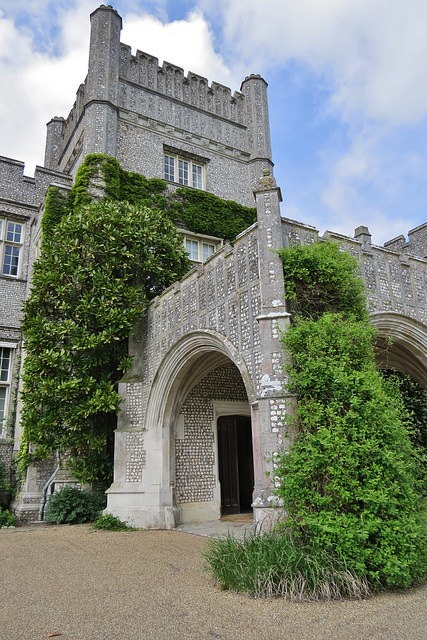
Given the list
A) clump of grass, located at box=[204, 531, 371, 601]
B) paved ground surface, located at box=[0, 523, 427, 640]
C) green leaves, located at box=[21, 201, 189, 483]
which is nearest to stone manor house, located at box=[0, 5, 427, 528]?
green leaves, located at box=[21, 201, 189, 483]

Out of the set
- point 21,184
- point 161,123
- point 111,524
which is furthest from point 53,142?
point 111,524

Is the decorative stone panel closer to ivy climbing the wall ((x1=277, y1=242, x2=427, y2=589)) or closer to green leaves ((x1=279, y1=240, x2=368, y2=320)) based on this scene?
ivy climbing the wall ((x1=277, y1=242, x2=427, y2=589))

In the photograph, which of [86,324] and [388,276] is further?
[86,324]

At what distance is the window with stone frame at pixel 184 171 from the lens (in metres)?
15.1

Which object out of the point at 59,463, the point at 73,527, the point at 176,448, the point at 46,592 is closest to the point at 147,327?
the point at 176,448

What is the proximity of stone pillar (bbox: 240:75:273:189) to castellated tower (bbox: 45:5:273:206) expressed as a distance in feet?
0.12

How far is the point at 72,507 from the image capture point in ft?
32.8

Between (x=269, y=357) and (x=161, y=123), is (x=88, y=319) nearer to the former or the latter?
(x=269, y=357)

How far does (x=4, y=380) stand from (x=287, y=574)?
10625 millimetres

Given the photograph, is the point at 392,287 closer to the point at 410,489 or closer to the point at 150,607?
the point at 410,489

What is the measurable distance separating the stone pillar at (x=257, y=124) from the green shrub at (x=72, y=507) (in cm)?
1131

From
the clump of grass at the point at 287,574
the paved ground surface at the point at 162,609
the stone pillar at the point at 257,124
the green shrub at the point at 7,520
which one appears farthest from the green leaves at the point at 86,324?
the stone pillar at the point at 257,124

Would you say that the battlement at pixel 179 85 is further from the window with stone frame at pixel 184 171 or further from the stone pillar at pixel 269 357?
the stone pillar at pixel 269 357

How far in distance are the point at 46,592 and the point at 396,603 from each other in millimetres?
3353
